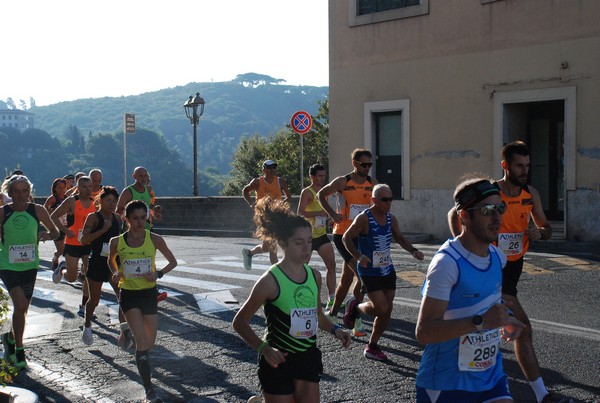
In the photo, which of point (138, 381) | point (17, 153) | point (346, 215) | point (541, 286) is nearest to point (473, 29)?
point (541, 286)

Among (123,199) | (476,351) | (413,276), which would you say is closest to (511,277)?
(476,351)

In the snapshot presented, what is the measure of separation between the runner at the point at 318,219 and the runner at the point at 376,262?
2.11 meters

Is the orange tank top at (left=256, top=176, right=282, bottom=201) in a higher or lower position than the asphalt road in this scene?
higher

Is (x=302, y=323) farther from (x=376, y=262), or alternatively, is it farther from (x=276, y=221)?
(x=376, y=262)

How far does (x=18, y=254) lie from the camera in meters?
8.12

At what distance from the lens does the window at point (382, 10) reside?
20369 millimetres

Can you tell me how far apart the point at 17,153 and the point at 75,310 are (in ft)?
618

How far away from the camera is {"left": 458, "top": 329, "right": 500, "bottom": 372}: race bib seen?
391 cm

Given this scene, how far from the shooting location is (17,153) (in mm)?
189000

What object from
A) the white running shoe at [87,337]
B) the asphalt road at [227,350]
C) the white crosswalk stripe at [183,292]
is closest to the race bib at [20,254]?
the asphalt road at [227,350]

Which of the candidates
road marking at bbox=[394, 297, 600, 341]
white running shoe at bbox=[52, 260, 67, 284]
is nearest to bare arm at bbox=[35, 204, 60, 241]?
white running shoe at bbox=[52, 260, 67, 284]

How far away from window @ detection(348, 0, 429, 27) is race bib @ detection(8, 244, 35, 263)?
1415 cm

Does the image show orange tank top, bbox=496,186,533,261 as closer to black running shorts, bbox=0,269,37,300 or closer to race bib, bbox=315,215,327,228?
race bib, bbox=315,215,327,228

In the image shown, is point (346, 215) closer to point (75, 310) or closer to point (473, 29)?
point (75, 310)
